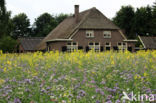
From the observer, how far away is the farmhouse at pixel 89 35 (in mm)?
34875

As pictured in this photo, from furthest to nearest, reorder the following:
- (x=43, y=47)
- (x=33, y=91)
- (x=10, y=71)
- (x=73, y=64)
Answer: (x=43, y=47) → (x=73, y=64) → (x=10, y=71) → (x=33, y=91)

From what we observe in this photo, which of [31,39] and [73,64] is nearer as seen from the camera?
[73,64]

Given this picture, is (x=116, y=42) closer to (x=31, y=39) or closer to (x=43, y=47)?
(x=43, y=47)

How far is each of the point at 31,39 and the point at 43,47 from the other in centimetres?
975

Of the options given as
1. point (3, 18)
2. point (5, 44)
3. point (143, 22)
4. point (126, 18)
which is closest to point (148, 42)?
point (143, 22)

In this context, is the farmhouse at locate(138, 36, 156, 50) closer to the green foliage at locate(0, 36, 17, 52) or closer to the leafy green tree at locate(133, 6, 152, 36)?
the leafy green tree at locate(133, 6, 152, 36)

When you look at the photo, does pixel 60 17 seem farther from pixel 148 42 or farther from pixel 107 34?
pixel 107 34

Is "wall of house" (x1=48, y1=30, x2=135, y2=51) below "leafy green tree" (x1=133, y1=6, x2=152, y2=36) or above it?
below

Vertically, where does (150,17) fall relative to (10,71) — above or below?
above

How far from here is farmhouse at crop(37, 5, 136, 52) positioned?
3488 cm

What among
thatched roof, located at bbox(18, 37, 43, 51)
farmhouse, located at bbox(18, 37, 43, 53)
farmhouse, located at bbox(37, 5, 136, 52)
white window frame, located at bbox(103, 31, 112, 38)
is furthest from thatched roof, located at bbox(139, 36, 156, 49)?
thatched roof, located at bbox(18, 37, 43, 51)

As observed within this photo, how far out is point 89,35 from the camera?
36.5 meters

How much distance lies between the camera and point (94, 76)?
6746 millimetres

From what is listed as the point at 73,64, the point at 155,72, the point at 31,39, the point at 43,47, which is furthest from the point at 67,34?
the point at 155,72
